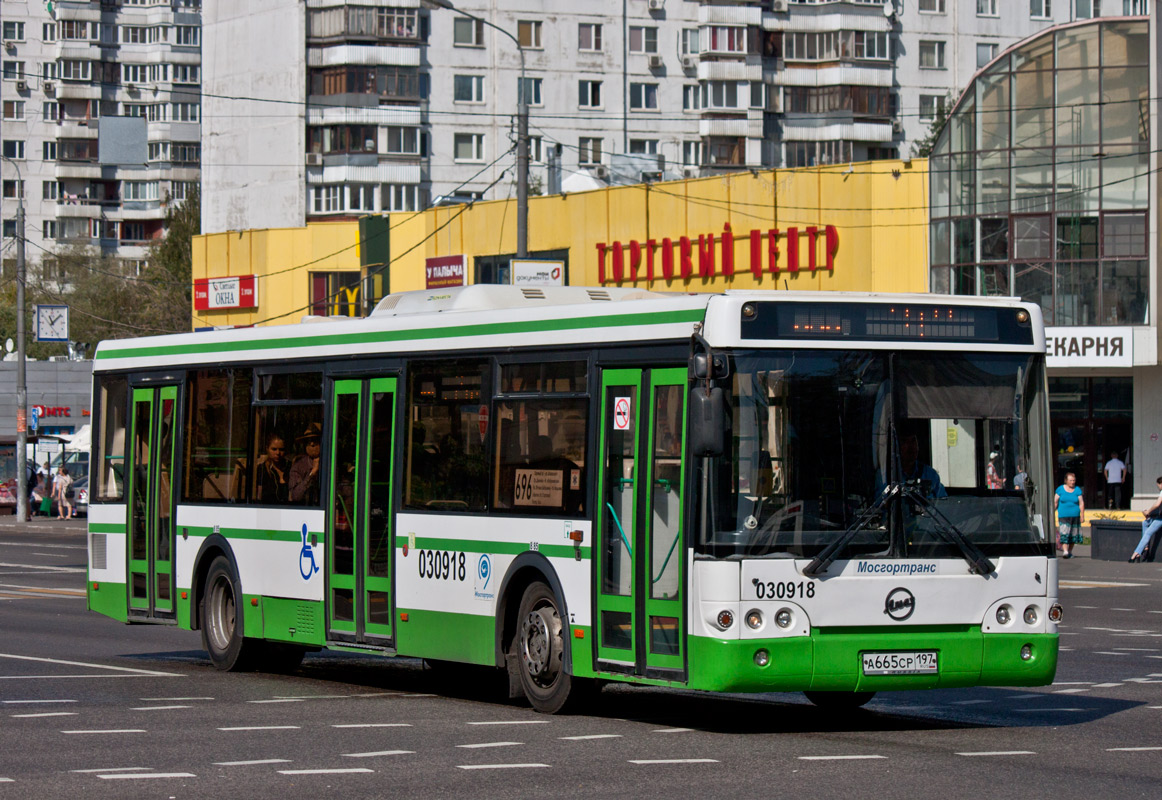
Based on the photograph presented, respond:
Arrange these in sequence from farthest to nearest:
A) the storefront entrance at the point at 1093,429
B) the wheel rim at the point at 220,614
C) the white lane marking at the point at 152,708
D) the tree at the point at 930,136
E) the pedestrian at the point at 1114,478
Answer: the tree at the point at 930,136, the storefront entrance at the point at 1093,429, the pedestrian at the point at 1114,478, the wheel rim at the point at 220,614, the white lane marking at the point at 152,708

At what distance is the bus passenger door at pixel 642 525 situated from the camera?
37.3 feet

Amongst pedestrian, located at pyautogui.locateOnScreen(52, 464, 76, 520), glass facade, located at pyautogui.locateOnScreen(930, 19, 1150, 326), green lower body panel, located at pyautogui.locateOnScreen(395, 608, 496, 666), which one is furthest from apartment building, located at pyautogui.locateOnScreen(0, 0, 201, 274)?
green lower body panel, located at pyautogui.locateOnScreen(395, 608, 496, 666)

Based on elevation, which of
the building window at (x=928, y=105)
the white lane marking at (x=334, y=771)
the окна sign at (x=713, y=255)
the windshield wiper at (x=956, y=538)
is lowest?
the white lane marking at (x=334, y=771)

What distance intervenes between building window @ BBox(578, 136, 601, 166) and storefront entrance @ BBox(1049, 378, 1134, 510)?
4518cm

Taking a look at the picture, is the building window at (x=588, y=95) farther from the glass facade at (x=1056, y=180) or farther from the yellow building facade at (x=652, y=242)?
the glass facade at (x=1056, y=180)

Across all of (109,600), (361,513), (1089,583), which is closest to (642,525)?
(361,513)

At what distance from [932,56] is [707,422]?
82.2 meters

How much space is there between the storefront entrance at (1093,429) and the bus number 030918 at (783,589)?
34155mm

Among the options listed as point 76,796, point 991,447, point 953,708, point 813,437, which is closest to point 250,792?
point 76,796

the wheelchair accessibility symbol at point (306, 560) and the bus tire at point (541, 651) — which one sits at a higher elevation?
the wheelchair accessibility symbol at point (306, 560)

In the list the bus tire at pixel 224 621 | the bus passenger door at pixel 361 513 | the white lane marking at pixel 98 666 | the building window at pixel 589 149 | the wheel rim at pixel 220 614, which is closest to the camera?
the bus passenger door at pixel 361 513

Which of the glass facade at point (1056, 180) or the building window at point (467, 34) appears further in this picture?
the building window at point (467, 34)

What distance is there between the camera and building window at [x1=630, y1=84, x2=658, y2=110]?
8875 centimetres

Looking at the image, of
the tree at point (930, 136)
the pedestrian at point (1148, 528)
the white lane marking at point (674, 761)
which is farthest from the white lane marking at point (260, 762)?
the tree at point (930, 136)
